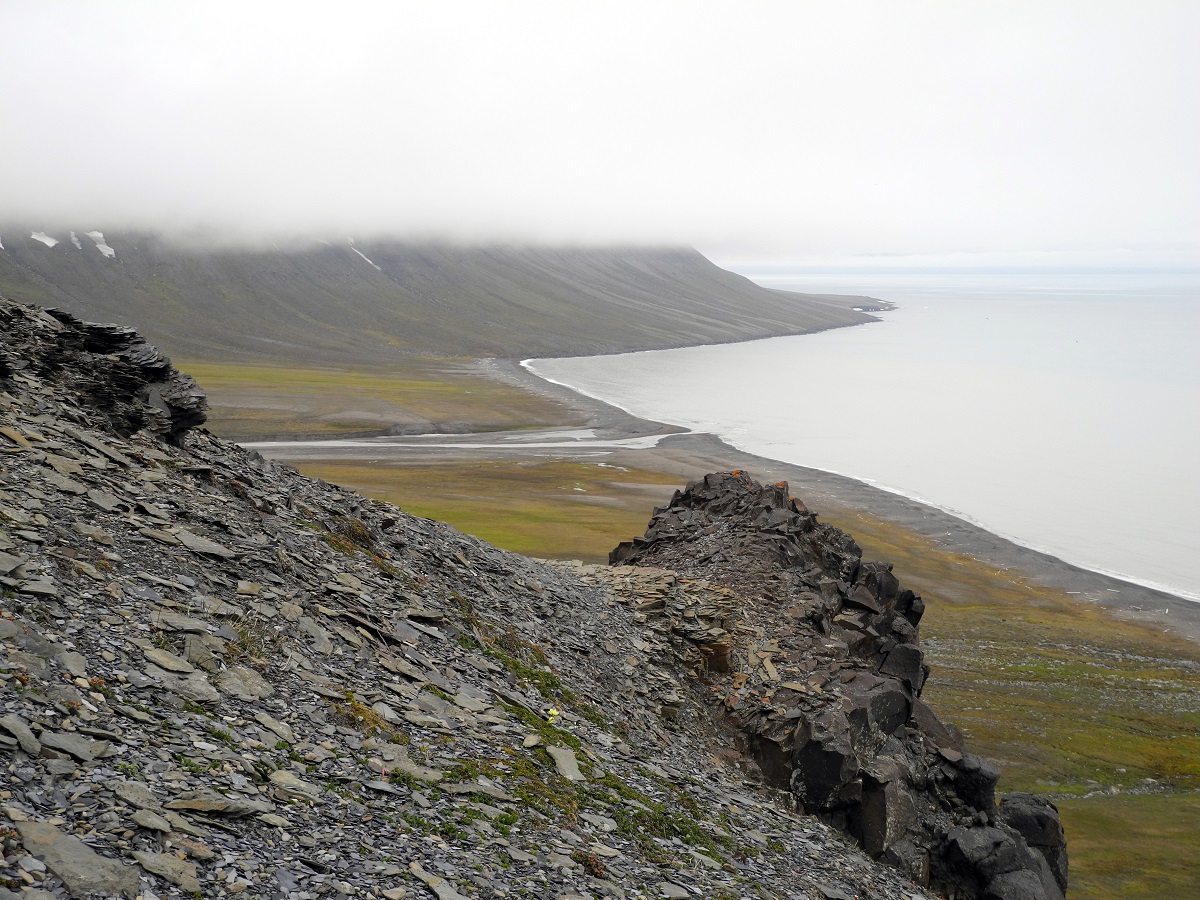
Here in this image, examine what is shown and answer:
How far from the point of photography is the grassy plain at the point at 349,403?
111 metres

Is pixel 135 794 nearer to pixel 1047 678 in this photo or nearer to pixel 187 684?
pixel 187 684

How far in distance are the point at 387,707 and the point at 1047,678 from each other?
38.4 m

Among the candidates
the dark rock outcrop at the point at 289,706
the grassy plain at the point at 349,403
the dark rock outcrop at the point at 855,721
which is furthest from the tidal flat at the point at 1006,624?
the dark rock outcrop at the point at 289,706

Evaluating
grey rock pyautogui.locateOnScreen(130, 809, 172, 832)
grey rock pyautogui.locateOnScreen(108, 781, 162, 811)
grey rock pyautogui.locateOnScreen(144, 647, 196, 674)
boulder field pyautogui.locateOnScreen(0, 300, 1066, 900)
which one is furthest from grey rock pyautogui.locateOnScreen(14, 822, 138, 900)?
grey rock pyautogui.locateOnScreen(144, 647, 196, 674)

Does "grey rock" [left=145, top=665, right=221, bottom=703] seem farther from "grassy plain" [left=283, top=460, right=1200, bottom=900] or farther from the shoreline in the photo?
the shoreline

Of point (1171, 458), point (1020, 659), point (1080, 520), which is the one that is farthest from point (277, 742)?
point (1171, 458)

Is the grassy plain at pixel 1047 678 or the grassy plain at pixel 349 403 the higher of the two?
the grassy plain at pixel 349 403

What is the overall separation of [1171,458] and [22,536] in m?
112

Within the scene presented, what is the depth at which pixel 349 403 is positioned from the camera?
126 m

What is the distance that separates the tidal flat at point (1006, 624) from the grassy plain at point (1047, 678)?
3.8 inches

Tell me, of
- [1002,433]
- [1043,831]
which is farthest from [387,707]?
[1002,433]

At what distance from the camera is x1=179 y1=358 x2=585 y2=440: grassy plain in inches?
4380

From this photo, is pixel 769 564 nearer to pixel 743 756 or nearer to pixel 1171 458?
pixel 743 756

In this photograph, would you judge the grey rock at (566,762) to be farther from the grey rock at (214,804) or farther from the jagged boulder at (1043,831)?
the jagged boulder at (1043,831)
